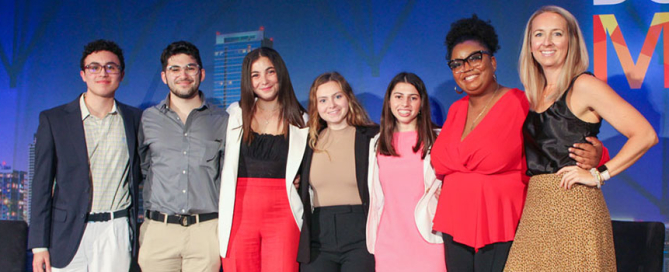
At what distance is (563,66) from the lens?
2318 mm

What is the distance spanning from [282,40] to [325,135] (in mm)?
1512

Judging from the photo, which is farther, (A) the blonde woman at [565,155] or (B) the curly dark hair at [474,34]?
(B) the curly dark hair at [474,34]

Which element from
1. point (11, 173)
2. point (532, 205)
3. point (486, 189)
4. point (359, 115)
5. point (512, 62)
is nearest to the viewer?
point (532, 205)

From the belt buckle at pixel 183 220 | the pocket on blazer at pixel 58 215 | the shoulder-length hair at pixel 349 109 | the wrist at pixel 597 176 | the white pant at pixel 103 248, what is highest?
the shoulder-length hair at pixel 349 109

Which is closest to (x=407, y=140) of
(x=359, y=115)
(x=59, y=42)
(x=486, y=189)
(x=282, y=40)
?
(x=359, y=115)

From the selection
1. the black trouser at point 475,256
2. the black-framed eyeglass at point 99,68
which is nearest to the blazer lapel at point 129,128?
the black-framed eyeglass at point 99,68

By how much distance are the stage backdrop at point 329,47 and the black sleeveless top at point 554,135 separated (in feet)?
5.12

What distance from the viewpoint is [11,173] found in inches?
195

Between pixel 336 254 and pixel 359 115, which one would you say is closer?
pixel 336 254

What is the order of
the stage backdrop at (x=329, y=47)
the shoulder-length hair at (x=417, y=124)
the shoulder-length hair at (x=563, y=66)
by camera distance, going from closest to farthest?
the shoulder-length hair at (x=563, y=66), the shoulder-length hair at (x=417, y=124), the stage backdrop at (x=329, y=47)

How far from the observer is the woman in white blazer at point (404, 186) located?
2.72 metres

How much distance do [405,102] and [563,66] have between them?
0.85m

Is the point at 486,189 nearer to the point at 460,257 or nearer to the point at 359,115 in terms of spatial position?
the point at 460,257

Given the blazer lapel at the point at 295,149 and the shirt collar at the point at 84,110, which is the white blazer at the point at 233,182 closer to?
the blazer lapel at the point at 295,149
